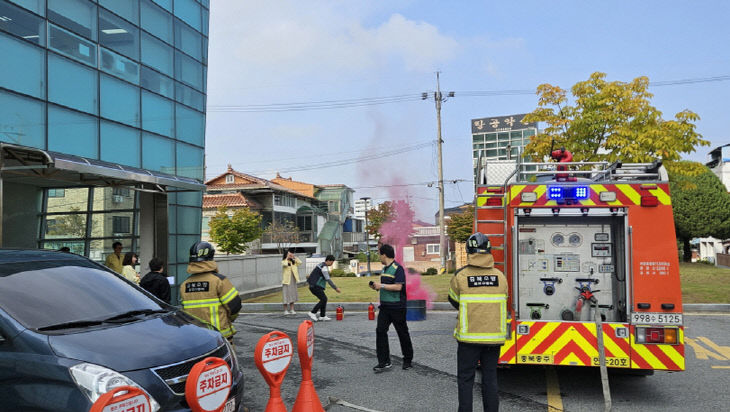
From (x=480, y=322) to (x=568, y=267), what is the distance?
2.32 m

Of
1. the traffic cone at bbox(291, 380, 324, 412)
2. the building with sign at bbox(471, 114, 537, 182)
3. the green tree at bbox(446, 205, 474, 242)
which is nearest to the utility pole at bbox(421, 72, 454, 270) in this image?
the green tree at bbox(446, 205, 474, 242)

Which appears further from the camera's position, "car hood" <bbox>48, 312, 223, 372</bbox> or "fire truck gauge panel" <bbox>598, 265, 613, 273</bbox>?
"fire truck gauge panel" <bbox>598, 265, 613, 273</bbox>

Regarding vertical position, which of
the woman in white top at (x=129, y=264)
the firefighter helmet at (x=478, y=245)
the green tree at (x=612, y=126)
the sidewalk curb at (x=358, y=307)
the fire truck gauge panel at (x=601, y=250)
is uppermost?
the green tree at (x=612, y=126)

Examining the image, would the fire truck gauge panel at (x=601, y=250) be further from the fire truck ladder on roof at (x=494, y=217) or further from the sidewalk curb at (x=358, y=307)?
the sidewalk curb at (x=358, y=307)

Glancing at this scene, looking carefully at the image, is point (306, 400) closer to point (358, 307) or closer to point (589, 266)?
point (589, 266)

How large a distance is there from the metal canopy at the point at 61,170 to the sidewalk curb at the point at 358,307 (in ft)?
13.0

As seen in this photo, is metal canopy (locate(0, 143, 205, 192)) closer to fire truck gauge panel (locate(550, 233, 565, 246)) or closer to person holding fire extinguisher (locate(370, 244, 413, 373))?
person holding fire extinguisher (locate(370, 244, 413, 373))

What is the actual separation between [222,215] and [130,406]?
1565 inches

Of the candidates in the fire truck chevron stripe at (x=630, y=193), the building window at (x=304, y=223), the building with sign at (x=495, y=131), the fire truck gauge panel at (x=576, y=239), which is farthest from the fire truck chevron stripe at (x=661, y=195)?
the building with sign at (x=495, y=131)

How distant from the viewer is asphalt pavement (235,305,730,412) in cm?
618

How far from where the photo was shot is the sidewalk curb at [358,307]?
1391cm

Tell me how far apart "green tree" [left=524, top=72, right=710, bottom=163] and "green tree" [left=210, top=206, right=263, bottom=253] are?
92.3ft

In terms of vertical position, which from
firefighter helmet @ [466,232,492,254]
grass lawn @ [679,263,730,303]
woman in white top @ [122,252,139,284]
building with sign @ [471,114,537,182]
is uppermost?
building with sign @ [471,114,537,182]

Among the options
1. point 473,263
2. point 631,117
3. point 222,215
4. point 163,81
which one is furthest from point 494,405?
point 222,215
